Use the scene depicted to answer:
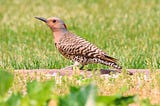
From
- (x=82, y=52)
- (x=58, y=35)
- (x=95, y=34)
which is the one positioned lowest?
(x=82, y=52)

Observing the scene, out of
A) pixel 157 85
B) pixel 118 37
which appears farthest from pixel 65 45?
pixel 118 37

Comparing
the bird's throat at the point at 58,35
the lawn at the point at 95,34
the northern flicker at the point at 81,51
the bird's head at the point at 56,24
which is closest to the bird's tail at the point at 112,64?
the northern flicker at the point at 81,51

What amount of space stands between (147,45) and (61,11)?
5.84 metres

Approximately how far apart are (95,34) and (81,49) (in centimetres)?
418

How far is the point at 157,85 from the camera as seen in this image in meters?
7.94

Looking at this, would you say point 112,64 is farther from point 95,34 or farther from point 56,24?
point 95,34

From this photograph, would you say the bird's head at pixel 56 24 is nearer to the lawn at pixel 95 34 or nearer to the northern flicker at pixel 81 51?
the northern flicker at pixel 81 51

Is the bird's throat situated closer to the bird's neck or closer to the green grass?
the bird's neck

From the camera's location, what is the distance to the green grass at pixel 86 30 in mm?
11016

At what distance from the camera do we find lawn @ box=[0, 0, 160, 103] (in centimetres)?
913

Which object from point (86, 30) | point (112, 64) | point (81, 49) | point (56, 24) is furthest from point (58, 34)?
point (86, 30)

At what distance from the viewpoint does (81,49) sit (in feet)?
32.5

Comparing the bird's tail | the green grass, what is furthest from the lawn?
the bird's tail

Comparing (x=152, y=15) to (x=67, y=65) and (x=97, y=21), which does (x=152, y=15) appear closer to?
(x=97, y=21)
